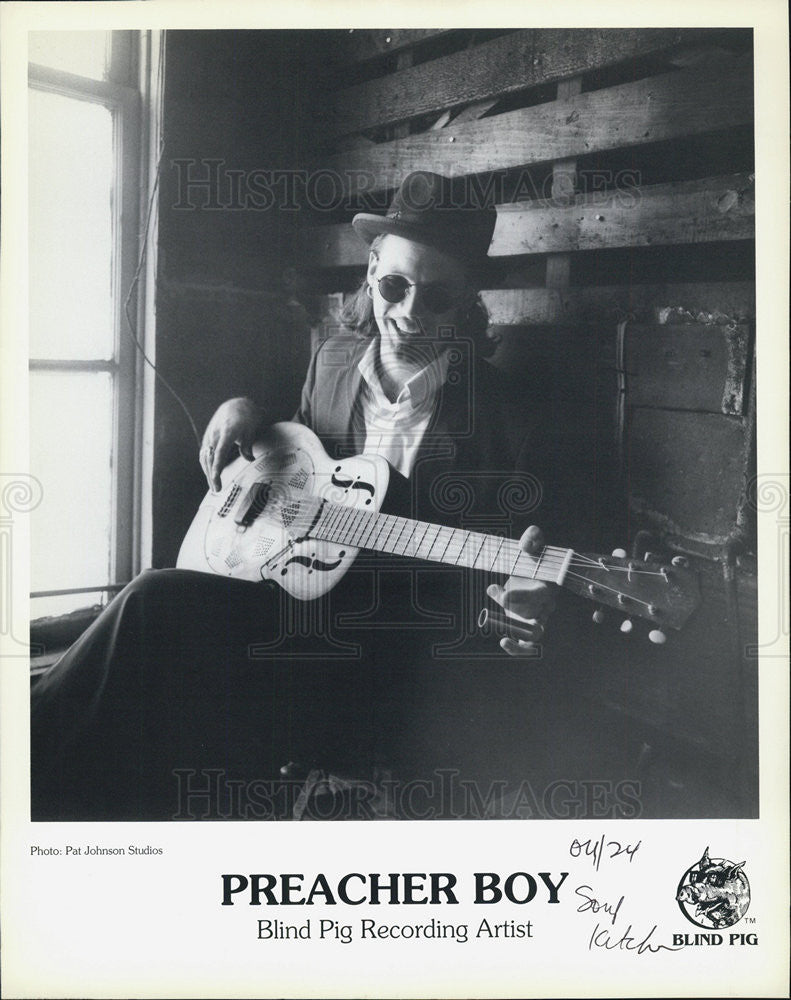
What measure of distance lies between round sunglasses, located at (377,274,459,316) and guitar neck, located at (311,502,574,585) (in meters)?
0.45

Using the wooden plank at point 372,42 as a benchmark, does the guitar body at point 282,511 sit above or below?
below

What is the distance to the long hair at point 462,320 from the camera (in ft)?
5.98

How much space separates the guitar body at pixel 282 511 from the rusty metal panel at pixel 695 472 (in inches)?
22.5

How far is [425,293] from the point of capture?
183 cm

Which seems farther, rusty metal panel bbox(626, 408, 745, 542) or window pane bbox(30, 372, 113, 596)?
window pane bbox(30, 372, 113, 596)

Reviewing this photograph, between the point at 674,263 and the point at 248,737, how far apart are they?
4.32 feet

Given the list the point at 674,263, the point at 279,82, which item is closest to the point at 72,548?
the point at 279,82

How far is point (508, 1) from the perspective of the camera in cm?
185

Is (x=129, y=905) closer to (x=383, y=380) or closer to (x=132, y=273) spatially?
(x=383, y=380)

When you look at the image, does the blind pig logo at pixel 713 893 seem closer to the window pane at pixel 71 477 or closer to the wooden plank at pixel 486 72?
the window pane at pixel 71 477

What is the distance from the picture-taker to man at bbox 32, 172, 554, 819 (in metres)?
1.83

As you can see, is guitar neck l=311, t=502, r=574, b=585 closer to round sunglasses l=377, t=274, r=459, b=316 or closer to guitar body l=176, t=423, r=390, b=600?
guitar body l=176, t=423, r=390, b=600
